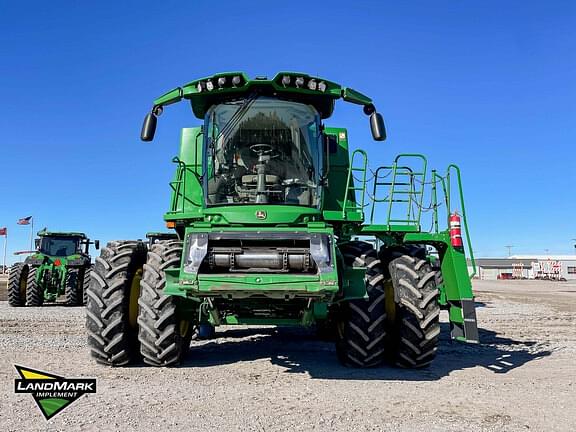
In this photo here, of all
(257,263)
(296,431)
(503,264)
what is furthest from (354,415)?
(503,264)

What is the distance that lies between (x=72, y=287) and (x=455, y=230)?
14.6m

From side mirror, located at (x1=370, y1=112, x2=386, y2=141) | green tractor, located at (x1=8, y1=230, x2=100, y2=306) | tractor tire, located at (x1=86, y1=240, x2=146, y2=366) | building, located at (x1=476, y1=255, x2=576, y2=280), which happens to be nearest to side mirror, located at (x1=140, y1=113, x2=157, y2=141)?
tractor tire, located at (x1=86, y1=240, x2=146, y2=366)

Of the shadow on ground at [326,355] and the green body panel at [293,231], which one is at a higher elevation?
the green body panel at [293,231]

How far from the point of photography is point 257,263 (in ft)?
16.7

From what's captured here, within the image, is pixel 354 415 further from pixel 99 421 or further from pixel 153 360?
pixel 153 360

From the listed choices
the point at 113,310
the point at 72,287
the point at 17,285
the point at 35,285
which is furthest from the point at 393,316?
the point at 17,285

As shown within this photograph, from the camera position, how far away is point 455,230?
6547 millimetres

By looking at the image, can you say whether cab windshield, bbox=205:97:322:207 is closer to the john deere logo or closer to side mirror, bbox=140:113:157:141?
side mirror, bbox=140:113:157:141

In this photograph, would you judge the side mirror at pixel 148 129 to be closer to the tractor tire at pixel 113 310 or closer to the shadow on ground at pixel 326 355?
the tractor tire at pixel 113 310

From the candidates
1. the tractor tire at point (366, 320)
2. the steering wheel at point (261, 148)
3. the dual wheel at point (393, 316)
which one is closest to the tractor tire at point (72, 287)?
the steering wheel at point (261, 148)

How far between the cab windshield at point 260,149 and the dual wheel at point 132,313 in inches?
42.2

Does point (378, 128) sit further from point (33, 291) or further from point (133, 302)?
point (33, 291)

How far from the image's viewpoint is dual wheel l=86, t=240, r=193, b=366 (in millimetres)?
5551

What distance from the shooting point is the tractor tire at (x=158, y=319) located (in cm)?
553
